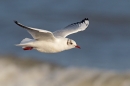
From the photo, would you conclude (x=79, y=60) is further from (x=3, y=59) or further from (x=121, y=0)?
(x=121, y=0)

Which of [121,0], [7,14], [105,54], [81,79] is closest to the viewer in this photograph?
[81,79]

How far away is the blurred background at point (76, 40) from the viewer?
10.7 metres

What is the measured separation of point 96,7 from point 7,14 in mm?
3027

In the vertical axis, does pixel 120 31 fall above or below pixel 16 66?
above

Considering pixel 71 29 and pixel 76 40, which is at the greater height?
pixel 76 40

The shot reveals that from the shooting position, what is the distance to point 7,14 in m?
14.8

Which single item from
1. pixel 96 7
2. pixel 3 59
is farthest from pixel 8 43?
pixel 96 7

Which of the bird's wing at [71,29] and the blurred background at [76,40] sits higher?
the blurred background at [76,40]

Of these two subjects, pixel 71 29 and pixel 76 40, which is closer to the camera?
pixel 71 29

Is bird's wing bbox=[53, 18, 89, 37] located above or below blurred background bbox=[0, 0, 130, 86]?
below

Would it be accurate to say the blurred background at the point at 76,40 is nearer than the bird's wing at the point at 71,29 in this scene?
No

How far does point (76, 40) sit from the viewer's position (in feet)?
41.4

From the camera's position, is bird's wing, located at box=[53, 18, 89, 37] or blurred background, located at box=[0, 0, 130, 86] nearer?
bird's wing, located at box=[53, 18, 89, 37]

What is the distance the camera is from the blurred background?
10.7 metres
